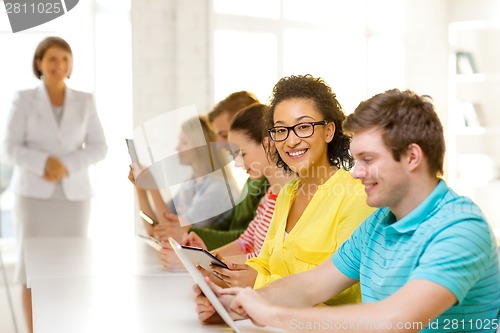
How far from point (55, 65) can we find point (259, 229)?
2.00m

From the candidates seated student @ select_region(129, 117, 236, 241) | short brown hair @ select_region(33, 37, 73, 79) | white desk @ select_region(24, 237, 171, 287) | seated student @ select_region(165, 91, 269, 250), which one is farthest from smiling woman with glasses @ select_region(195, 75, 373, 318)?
short brown hair @ select_region(33, 37, 73, 79)

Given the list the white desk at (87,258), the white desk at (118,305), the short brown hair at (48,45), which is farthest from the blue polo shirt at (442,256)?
the short brown hair at (48,45)

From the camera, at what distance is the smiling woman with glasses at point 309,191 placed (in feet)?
5.28

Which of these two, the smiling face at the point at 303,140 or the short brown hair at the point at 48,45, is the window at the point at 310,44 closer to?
the short brown hair at the point at 48,45

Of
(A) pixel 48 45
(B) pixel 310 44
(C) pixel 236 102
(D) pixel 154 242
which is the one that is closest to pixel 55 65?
(A) pixel 48 45

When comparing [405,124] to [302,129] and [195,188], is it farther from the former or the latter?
[195,188]

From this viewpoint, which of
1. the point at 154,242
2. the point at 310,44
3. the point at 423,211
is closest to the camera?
the point at 423,211

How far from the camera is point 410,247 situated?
122 centimetres

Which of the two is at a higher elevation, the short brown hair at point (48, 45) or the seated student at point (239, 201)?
the short brown hair at point (48, 45)

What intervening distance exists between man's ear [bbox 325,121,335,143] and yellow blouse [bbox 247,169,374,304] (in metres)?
0.13

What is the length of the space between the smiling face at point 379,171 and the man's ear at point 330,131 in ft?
1.58

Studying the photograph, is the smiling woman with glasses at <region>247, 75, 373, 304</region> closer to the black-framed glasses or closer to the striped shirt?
the black-framed glasses

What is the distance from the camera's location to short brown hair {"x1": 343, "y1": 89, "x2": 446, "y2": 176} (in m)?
1.22

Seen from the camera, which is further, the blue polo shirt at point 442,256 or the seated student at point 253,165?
the seated student at point 253,165
